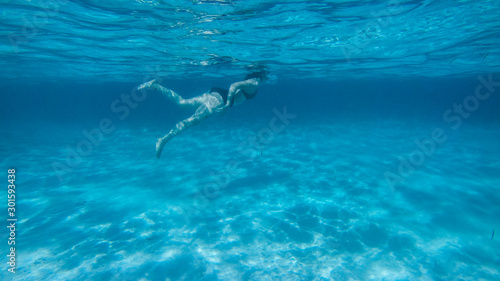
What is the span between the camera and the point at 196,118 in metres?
9.38

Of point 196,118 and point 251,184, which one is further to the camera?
point 251,184

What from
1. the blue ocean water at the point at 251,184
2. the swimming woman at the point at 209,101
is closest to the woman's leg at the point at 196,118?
the swimming woman at the point at 209,101

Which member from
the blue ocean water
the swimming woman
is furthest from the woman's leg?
the blue ocean water

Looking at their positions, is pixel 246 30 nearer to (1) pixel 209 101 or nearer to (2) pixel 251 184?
(1) pixel 209 101

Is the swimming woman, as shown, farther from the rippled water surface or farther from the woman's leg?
the rippled water surface

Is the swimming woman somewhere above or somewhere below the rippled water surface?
below

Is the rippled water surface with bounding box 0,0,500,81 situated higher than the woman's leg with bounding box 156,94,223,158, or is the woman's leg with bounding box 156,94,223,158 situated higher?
the rippled water surface with bounding box 0,0,500,81

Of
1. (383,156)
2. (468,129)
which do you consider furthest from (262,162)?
(468,129)

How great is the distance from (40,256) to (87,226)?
1846 mm

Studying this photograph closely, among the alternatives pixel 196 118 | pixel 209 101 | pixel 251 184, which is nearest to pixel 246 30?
pixel 209 101

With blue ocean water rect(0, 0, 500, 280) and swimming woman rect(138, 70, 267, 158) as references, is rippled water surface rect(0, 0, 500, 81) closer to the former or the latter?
blue ocean water rect(0, 0, 500, 280)

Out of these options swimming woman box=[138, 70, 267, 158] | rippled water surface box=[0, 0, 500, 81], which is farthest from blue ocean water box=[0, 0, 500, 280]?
swimming woman box=[138, 70, 267, 158]

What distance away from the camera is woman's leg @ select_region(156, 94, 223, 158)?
354 inches

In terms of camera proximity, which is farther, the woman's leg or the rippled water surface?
the rippled water surface
